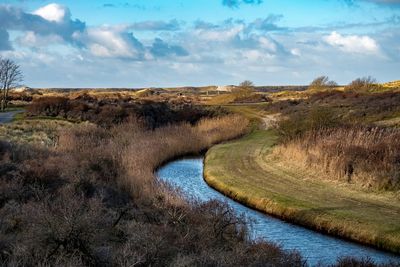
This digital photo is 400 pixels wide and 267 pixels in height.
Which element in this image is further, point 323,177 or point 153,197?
point 323,177

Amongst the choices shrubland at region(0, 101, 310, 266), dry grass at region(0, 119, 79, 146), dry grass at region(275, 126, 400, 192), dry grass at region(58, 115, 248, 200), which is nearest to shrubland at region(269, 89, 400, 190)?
dry grass at region(275, 126, 400, 192)

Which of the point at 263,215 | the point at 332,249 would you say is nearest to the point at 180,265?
the point at 332,249

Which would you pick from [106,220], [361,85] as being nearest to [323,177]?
[106,220]

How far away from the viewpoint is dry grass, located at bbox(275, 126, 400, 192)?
74.9ft

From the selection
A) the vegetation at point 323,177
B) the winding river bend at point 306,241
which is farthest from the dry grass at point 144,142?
the winding river bend at point 306,241

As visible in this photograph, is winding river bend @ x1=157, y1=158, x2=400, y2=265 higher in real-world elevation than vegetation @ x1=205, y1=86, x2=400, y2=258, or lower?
lower

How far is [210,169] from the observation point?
102ft

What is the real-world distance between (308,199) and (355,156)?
420 centimetres

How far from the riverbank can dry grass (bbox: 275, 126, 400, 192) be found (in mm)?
717

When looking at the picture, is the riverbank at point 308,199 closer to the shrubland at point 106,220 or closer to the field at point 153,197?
the field at point 153,197

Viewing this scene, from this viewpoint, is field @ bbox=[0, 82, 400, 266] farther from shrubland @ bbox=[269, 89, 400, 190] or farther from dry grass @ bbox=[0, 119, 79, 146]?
shrubland @ bbox=[269, 89, 400, 190]

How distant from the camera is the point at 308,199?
865 inches

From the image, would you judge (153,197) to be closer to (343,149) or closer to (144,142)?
(343,149)

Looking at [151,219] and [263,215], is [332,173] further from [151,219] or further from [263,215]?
[151,219]
